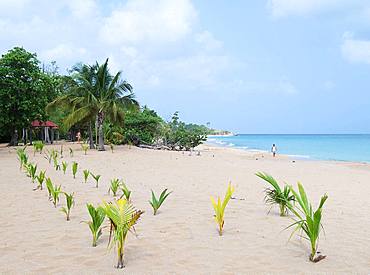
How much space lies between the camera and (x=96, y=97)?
68.5 ft

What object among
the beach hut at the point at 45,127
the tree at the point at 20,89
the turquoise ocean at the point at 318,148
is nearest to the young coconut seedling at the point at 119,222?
the tree at the point at 20,89

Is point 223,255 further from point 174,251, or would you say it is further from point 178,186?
point 178,186

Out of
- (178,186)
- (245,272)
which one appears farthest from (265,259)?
(178,186)

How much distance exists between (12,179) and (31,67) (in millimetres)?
15039

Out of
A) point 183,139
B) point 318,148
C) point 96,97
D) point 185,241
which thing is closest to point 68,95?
point 96,97

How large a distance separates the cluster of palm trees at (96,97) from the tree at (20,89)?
1.60m

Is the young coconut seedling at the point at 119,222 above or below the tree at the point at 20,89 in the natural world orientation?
Answer: below

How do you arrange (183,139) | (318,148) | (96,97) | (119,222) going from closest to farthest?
1. (119,222)
2. (96,97)
3. (183,139)
4. (318,148)

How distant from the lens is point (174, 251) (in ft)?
11.8

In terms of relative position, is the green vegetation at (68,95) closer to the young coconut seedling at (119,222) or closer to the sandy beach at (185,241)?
the sandy beach at (185,241)

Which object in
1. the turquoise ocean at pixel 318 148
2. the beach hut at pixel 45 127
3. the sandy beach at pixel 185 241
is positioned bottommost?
the sandy beach at pixel 185 241

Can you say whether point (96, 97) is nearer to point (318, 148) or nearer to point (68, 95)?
point (68, 95)

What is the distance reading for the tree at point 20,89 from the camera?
20.8 m

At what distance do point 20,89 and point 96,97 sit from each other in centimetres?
486
